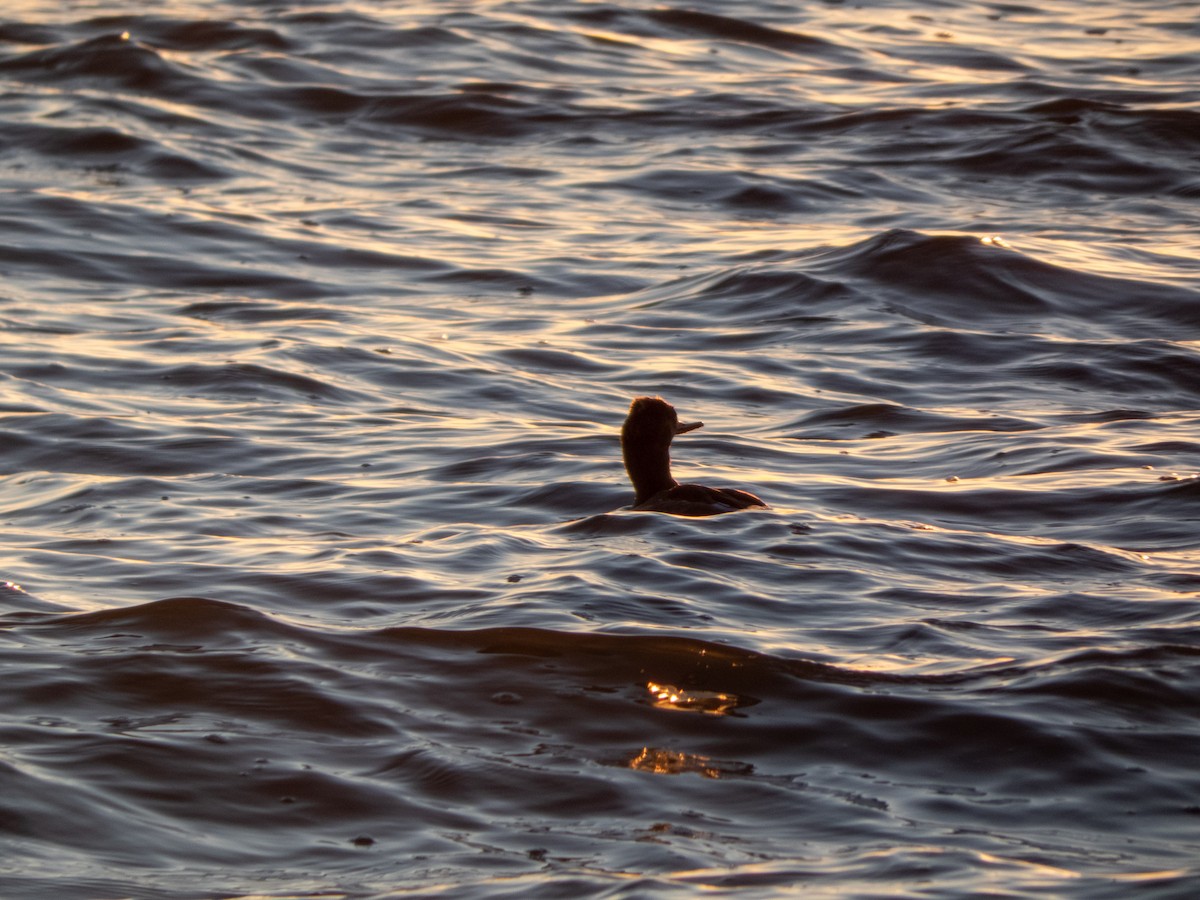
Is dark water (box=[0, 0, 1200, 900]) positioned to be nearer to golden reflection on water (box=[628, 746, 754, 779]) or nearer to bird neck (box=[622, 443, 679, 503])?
golden reflection on water (box=[628, 746, 754, 779])

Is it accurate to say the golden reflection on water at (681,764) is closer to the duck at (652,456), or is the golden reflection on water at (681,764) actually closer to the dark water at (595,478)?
the dark water at (595,478)

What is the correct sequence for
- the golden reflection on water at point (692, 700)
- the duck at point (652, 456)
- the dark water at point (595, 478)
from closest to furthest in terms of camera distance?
1. the dark water at point (595, 478)
2. the golden reflection on water at point (692, 700)
3. the duck at point (652, 456)

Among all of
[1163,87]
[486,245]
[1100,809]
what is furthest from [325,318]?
[1163,87]

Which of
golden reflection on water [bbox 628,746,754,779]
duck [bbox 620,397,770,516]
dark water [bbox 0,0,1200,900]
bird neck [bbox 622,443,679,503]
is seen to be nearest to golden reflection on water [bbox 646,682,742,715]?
dark water [bbox 0,0,1200,900]

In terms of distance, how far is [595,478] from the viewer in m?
9.05

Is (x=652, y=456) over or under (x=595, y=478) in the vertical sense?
over

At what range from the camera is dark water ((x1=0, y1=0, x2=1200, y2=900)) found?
16.4ft

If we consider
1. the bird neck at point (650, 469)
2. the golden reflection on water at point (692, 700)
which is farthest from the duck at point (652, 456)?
the golden reflection on water at point (692, 700)

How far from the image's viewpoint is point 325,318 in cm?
1216

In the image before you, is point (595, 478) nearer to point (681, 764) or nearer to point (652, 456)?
point (652, 456)

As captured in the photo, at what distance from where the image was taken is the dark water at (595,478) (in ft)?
16.4

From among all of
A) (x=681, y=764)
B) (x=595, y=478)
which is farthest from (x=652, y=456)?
(x=681, y=764)

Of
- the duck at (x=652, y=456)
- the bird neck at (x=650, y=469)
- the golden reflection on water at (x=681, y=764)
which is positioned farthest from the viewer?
the bird neck at (x=650, y=469)

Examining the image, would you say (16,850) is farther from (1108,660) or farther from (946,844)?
(1108,660)
